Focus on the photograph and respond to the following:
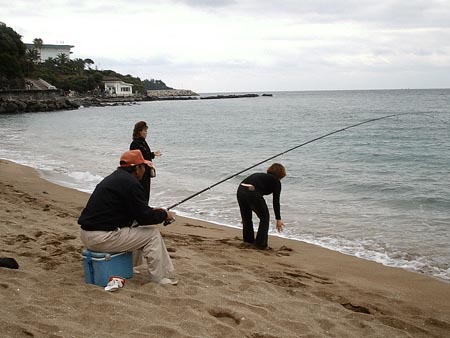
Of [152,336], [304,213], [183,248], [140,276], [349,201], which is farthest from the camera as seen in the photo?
[349,201]

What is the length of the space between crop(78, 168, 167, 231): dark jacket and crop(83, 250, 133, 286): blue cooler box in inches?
10.2

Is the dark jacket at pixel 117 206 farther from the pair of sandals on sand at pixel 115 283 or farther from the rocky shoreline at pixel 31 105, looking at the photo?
the rocky shoreline at pixel 31 105

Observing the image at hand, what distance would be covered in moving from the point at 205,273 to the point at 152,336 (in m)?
1.64

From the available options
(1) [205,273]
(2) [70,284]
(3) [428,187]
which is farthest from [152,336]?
(3) [428,187]

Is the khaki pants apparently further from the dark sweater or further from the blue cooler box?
the dark sweater

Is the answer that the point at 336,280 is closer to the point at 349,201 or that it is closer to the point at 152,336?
the point at 152,336

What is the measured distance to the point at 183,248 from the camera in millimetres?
6520

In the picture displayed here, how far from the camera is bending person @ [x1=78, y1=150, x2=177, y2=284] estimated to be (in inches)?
174

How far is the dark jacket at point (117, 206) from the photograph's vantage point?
14.5 ft

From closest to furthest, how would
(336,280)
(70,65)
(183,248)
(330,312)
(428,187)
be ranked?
(330,312)
(336,280)
(183,248)
(428,187)
(70,65)

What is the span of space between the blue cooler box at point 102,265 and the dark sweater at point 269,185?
99.1 inches

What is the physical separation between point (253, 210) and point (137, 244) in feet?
8.62

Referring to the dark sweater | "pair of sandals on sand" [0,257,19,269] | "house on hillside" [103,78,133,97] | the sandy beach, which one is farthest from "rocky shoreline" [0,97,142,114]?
"pair of sandals on sand" [0,257,19,269]

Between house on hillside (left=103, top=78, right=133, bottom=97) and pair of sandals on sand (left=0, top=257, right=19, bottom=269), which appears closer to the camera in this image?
pair of sandals on sand (left=0, top=257, right=19, bottom=269)
